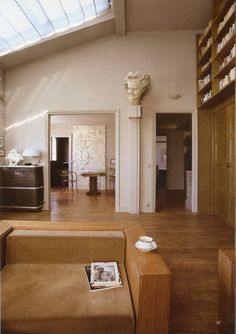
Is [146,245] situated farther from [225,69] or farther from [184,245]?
[225,69]

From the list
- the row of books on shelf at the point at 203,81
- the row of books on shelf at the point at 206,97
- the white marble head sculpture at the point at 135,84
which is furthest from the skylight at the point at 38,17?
the row of books on shelf at the point at 206,97

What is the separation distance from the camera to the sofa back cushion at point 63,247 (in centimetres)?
178

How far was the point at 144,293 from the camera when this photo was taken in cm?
120

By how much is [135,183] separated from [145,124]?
132 cm

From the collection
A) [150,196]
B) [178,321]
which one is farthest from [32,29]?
[178,321]

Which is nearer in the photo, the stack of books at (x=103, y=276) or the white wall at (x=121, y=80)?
the stack of books at (x=103, y=276)

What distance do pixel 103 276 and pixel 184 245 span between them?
195 cm

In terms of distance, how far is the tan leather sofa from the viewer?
47.3 inches

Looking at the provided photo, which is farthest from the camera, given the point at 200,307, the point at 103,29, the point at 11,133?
the point at 11,133

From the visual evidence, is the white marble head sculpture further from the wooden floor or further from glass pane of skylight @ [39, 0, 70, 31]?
the wooden floor

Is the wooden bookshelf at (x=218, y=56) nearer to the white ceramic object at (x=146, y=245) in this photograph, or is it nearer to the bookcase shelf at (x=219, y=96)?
the bookcase shelf at (x=219, y=96)

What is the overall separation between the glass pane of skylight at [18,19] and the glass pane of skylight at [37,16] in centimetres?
8

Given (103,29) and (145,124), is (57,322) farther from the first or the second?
(103,29)

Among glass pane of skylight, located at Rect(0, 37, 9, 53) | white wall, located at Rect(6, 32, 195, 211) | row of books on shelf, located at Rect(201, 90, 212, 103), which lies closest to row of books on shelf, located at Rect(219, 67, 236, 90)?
row of books on shelf, located at Rect(201, 90, 212, 103)
